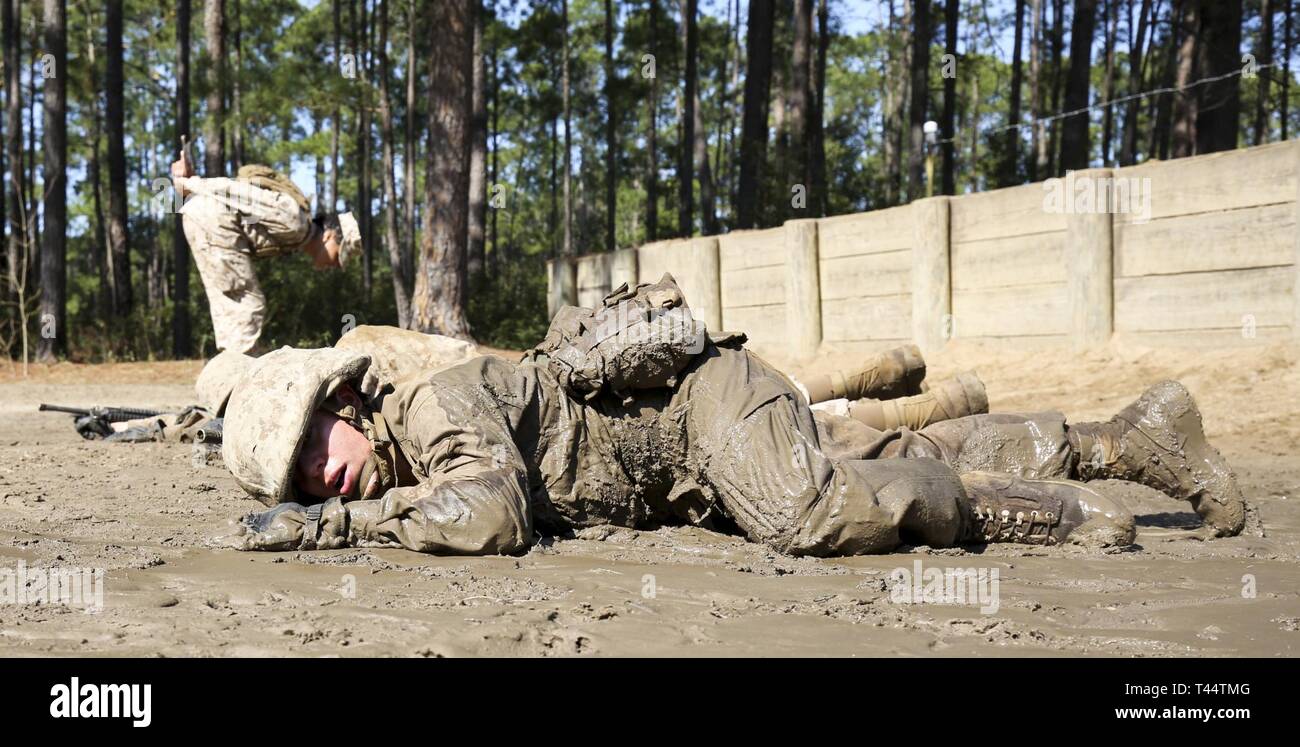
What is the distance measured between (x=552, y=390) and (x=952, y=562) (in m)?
1.53

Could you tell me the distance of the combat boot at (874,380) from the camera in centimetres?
569

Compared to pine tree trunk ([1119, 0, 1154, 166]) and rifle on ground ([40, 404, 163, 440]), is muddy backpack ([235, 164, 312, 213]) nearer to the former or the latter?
rifle on ground ([40, 404, 163, 440])

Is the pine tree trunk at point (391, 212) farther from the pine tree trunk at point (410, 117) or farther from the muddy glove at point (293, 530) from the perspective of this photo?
the muddy glove at point (293, 530)

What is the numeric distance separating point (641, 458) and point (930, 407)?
5.59 feet

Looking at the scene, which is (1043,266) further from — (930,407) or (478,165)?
(478,165)

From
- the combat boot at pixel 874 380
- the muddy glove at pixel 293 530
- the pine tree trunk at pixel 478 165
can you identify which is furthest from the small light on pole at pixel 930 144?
the pine tree trunk at pixel 478 165

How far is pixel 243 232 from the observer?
24.4 feet

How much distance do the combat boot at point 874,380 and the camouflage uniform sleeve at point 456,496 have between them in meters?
2.27

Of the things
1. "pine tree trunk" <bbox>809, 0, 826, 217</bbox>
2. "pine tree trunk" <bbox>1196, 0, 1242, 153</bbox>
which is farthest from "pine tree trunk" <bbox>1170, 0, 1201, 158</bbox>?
"pine tree trunk" <bbox>809, 0, 826, 217</bbox>

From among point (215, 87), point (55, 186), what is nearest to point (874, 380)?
point (215, 87)

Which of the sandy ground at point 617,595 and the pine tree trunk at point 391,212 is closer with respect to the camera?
the sandy ground at point 617,595
